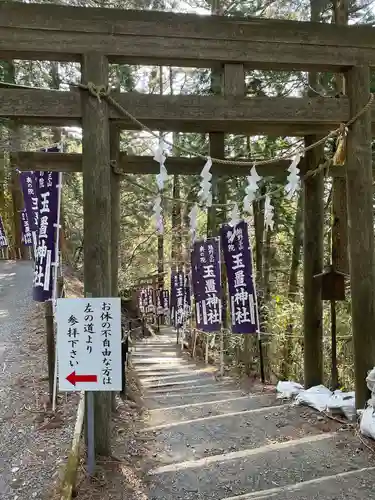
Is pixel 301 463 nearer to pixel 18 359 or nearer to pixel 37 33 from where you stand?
pixel 37 33

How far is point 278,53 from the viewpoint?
4.71m

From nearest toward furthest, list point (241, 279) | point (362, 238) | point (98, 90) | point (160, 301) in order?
point (98, 90) → point (362, 238) → point (241, 279) → point (160, 301)

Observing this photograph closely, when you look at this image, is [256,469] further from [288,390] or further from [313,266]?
[313,266]

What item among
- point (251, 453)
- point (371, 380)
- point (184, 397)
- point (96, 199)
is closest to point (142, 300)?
point (184, 397)

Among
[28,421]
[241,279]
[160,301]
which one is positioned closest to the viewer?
[28,421]

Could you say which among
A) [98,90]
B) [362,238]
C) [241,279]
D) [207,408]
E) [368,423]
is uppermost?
[98,90]

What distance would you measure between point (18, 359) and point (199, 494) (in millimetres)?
5103

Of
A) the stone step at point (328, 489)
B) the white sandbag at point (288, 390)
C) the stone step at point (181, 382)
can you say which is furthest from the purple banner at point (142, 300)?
the stone step at point (328, 489)

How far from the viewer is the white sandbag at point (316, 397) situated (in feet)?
20.2

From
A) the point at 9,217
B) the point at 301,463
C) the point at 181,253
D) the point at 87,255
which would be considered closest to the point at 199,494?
the point at 301,463

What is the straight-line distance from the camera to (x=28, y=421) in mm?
5566

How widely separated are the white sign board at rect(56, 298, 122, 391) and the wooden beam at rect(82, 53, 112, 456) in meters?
0.43

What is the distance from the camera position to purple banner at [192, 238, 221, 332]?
32.3 ft

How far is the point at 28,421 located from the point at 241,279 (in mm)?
4274
